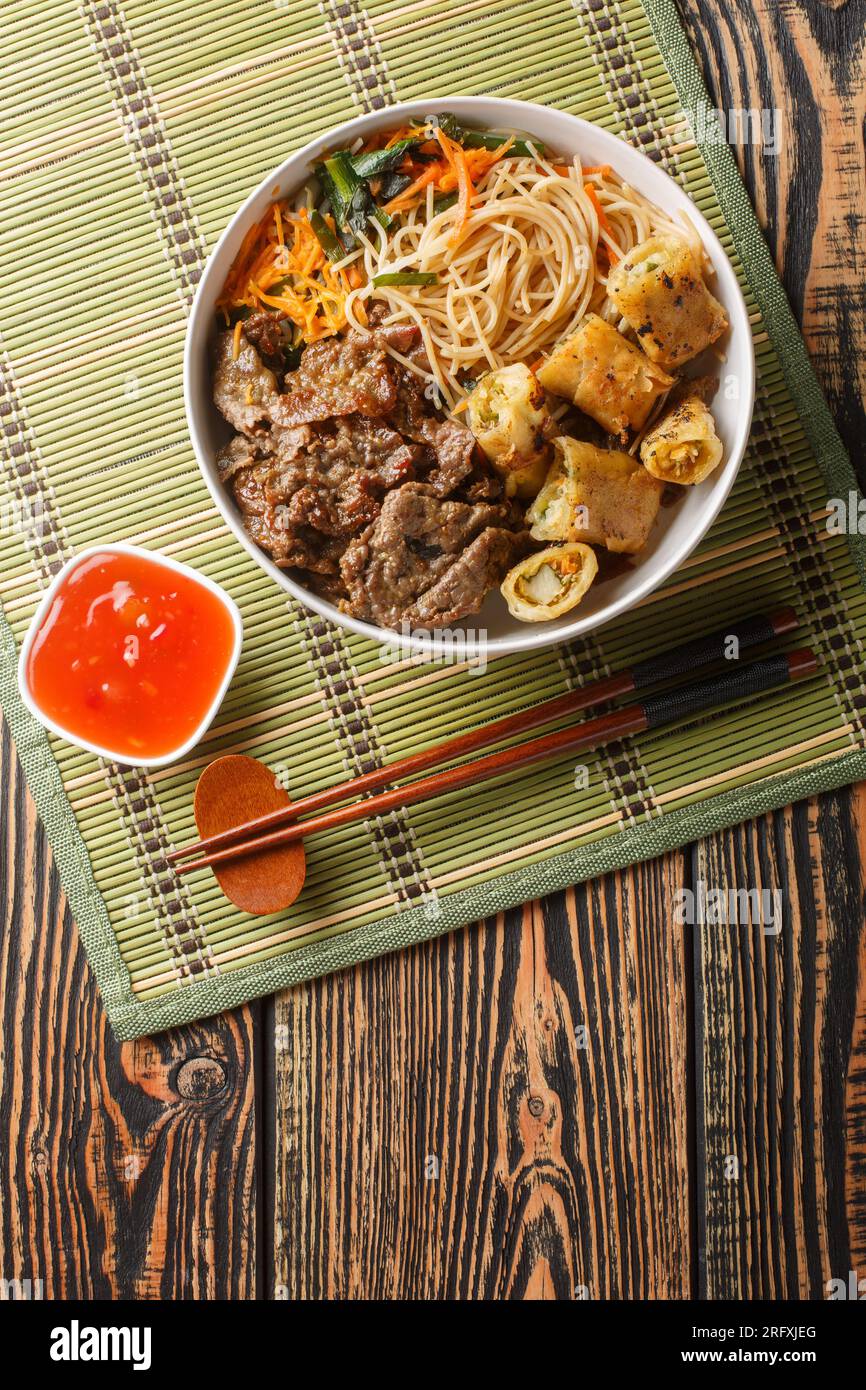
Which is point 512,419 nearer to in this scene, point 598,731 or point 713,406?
point 713,406

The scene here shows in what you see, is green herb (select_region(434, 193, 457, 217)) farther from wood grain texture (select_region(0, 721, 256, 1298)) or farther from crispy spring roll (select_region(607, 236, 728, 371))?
wood grain texture (select_region(0, 721, 256, 1298))

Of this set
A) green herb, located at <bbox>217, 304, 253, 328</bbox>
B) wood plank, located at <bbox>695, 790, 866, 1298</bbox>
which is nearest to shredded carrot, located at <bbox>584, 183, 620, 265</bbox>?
green herb, located at <bbox>217, 304, 253, 328</bbox>

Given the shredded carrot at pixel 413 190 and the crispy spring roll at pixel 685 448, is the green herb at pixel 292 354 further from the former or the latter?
the crispy spring roll at pixel 685 448

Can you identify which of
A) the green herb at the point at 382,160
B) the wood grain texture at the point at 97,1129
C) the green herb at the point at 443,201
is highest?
the green herb at the point at 382,160

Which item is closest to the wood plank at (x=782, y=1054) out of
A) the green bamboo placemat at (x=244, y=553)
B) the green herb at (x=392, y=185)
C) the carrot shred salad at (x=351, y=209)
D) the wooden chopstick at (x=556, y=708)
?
the green bamboo placemat at (x=244, y=553)

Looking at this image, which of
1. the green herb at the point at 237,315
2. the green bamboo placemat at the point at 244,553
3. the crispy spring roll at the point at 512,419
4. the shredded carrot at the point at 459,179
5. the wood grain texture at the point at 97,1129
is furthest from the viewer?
the wood grain texture at the point at 97,1129

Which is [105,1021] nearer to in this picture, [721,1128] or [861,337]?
[721,1128]

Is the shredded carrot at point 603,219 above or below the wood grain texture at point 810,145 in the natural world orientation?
below
